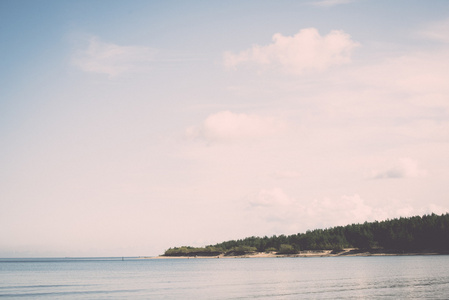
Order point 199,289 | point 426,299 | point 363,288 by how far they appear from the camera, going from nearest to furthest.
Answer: point 426,299 → point 363,288 → point 199,289

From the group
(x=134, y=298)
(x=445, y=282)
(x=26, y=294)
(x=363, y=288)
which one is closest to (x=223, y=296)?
(x=134, y=298)

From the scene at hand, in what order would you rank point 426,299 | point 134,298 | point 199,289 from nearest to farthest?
point 426,299
point 134,298
point 199,289

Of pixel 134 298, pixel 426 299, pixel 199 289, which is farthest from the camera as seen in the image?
pixel 199 289

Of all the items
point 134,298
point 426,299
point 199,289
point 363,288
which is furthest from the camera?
point 199,289

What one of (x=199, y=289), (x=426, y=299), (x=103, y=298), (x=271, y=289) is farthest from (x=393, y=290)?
(x=103, y=298)

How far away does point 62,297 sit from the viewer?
220 ft

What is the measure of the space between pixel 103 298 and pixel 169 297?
9447mm

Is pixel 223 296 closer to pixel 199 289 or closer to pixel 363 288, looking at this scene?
pixel 199 289

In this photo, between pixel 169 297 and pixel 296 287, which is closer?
pixel 169 297

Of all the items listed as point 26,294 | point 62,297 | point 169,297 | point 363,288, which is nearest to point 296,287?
point 363,288

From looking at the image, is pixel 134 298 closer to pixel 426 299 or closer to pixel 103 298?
pixel 103 298

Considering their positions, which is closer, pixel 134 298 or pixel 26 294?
pixel 134 298

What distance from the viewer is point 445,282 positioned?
73.6 metres

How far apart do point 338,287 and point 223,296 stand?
67.1 ft
